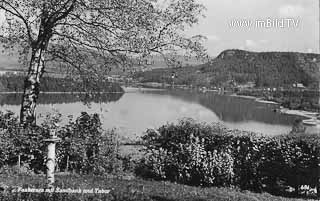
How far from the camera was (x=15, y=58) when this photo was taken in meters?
15.0

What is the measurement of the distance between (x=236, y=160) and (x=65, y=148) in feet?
15.5

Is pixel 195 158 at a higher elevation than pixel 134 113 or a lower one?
higher

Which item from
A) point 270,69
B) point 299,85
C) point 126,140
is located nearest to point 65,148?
point 126,140

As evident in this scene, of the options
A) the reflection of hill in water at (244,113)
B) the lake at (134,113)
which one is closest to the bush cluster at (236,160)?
the lake at (134,113)

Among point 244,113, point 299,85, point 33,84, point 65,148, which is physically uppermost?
point 299,85

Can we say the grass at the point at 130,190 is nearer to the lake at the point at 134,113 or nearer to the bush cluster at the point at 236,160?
the bush cluster at the point at 236,160

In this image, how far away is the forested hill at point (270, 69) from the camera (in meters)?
176

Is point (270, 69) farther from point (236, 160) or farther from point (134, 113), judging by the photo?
point (236, 160)

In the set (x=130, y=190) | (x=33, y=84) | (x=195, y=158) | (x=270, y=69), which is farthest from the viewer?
(x=270, y=69)

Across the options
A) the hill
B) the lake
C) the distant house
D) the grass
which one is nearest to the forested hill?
the hill

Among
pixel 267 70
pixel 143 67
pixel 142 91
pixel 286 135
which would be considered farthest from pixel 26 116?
pixel 267 70

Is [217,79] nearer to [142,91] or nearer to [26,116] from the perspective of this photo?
[142,91]

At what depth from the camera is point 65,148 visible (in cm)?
1065

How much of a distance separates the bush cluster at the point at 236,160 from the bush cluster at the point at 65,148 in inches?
43.5
